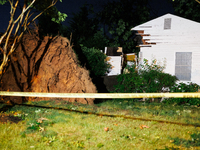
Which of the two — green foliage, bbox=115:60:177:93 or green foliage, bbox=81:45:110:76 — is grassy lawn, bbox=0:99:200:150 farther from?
green foliage, bbox=81:45:110:76

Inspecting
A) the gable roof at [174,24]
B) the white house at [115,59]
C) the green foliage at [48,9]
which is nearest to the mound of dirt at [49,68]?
the green foliage at [48,9]

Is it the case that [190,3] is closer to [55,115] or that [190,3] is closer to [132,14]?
[132,14]

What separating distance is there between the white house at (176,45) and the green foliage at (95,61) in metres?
4.51

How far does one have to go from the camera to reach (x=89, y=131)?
4570 mm

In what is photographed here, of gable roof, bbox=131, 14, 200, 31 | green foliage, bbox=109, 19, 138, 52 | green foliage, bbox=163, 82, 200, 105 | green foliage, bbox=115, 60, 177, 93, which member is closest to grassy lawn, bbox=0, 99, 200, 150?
green foliage, bbox=163, 82, 200, 105

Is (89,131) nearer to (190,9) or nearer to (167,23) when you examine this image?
(167,23)

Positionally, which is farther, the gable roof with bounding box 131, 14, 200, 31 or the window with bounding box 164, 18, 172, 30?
the window with bounding box 164, 18, 172, 30

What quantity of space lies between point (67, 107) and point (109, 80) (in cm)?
570

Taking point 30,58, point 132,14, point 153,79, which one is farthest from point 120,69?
point 30,58

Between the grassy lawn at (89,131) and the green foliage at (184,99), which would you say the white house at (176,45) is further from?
the grassy lawn at (89,131)

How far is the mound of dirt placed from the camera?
7.92 metres

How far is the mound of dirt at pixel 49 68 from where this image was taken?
7.92 m

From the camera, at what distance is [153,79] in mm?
9398

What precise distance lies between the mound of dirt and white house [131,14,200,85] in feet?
21.6
